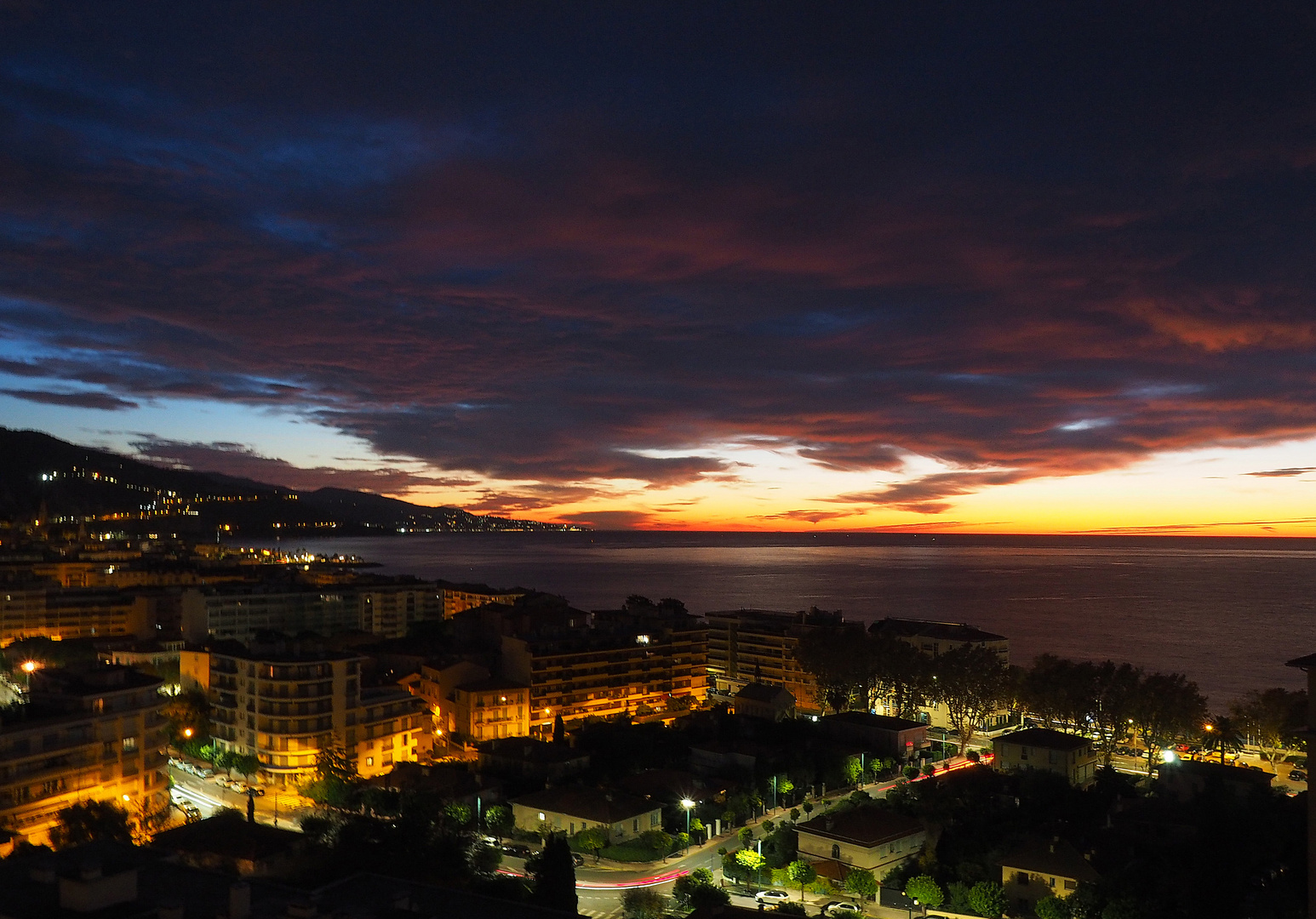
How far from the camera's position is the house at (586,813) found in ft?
67.4

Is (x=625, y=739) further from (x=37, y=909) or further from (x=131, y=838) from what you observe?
(x=37, y=909)

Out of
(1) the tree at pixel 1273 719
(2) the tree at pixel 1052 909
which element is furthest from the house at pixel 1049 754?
(2) the tree at pixel 1052 909

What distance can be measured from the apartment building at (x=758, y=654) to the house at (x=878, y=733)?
26.5 ft

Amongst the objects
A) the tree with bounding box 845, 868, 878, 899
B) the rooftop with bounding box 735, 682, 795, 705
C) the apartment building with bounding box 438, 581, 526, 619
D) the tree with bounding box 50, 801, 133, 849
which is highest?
the apartment building with bounding box 438, 581, 526, 619

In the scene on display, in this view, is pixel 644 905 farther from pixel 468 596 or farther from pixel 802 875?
pixel 468 596

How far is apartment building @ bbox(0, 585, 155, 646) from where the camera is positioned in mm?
46281

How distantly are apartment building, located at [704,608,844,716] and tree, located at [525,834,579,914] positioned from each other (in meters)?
24.1

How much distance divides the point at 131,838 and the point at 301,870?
5483 mm

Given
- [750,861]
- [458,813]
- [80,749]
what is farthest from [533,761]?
[80,749]

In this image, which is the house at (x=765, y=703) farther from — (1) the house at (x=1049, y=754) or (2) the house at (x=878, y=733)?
(1) the house at (x=1049, y=754)

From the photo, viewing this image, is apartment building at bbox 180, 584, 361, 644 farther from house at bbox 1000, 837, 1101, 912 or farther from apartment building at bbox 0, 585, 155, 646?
house at bbox 1000, 837, 1101, 912

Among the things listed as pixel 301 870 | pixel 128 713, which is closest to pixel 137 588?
pixel 128 713

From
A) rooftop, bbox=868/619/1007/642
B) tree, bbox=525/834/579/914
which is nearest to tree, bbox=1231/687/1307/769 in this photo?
rooftop, bbox=868/619/1007/642

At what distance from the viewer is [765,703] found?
3306 cm
